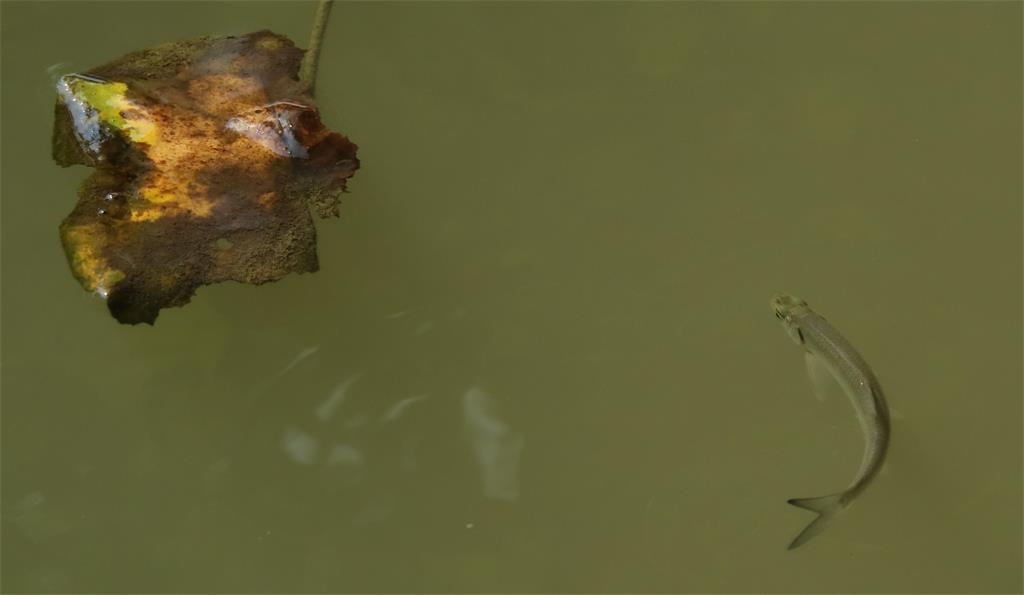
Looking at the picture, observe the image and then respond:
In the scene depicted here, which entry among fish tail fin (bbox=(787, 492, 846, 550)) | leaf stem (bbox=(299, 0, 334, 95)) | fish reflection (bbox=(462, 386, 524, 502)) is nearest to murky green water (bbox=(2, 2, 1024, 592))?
fish reflection (bbox=(462, 386, 524, 502))

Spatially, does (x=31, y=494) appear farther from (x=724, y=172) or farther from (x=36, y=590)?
(x=724, y=172)

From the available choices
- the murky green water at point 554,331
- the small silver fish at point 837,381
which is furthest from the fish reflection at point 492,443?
the small silver fish at point 837,381

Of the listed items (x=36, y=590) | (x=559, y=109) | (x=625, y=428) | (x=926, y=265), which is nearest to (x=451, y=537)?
(x=625, y=428)

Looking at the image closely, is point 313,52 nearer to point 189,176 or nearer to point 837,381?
point 189,176

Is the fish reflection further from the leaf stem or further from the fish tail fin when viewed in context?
the leaf stem

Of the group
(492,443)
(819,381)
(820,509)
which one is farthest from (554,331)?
(820,509)

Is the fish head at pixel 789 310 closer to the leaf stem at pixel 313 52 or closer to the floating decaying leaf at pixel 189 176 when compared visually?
the floating decaying leaf at pixel 189 176
